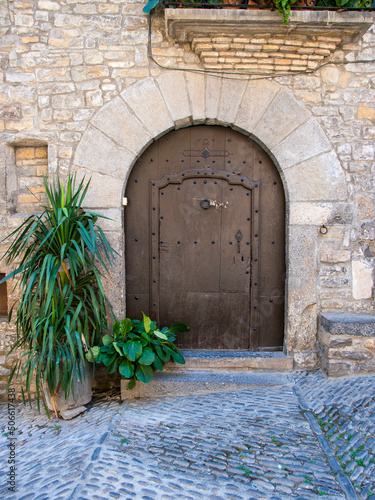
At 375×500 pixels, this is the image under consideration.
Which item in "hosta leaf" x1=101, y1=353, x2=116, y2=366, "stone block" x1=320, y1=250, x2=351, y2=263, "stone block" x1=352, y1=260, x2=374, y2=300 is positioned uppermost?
"stone block" x1=320, y1=250, x2=351, y2=263

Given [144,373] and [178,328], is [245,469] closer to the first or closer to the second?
[144,373]

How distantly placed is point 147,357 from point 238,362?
2.97 ft

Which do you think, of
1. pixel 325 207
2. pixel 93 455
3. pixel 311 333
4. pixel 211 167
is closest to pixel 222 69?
pixel 211 167

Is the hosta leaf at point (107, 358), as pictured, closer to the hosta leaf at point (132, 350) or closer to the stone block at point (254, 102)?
the hosta leaf at point (132, 350)

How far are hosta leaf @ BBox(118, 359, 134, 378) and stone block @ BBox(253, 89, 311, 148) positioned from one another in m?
2.13

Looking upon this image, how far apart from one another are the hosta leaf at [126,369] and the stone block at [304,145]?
2.03 m

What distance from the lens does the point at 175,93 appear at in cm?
317

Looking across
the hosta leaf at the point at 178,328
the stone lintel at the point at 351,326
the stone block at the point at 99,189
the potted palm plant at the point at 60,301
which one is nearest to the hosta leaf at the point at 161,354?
the hosta leaf at the point at 178,328

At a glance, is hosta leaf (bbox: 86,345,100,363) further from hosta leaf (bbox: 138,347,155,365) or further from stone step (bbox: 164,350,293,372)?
stone step (bbox: 164,350,293,372)

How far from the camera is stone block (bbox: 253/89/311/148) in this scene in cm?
319

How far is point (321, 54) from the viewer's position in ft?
10.2

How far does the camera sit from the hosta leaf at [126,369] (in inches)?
112

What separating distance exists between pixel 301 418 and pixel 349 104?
2518mm

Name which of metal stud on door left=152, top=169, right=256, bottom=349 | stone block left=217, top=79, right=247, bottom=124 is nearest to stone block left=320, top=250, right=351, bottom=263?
metal stud on door left=152, top=169, right=256, bottom=349
